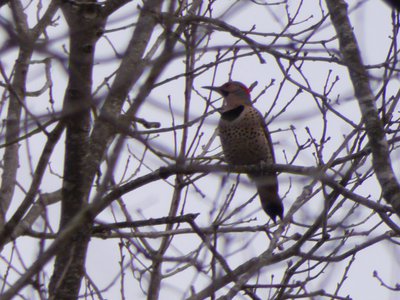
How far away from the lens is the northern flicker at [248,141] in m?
6.34

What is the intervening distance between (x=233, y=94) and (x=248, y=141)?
72cm

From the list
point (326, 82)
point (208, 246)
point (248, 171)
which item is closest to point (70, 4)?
point (208, 246)

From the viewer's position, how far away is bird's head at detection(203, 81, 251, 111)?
22.7 ft

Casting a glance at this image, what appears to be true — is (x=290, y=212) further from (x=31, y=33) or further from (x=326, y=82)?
(x=31, y=33)

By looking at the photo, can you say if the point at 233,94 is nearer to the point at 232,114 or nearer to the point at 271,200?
the point at 232,114

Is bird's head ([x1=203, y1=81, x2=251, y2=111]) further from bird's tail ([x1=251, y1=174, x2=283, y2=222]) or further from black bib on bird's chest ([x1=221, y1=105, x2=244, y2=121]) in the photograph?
bird's tail ([x1=251, y1=174, x2=283, y2=222])

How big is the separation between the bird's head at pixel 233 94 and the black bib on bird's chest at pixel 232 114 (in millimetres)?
83

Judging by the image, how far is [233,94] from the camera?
23.1 feet

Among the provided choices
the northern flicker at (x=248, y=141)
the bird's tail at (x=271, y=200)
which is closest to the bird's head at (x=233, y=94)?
the northern flicker at (x=248, y=141)

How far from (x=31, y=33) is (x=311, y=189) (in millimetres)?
2222

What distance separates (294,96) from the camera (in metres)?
5.14

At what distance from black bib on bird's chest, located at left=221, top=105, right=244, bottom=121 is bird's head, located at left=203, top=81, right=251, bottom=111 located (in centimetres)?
8

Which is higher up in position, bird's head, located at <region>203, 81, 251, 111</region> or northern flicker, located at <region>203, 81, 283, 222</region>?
bird's head, located at <region>203, 81, 251, 111</region>

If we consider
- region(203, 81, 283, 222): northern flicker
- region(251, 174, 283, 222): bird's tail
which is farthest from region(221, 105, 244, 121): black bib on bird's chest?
region(251, 174, 283, 222): bird's tail
